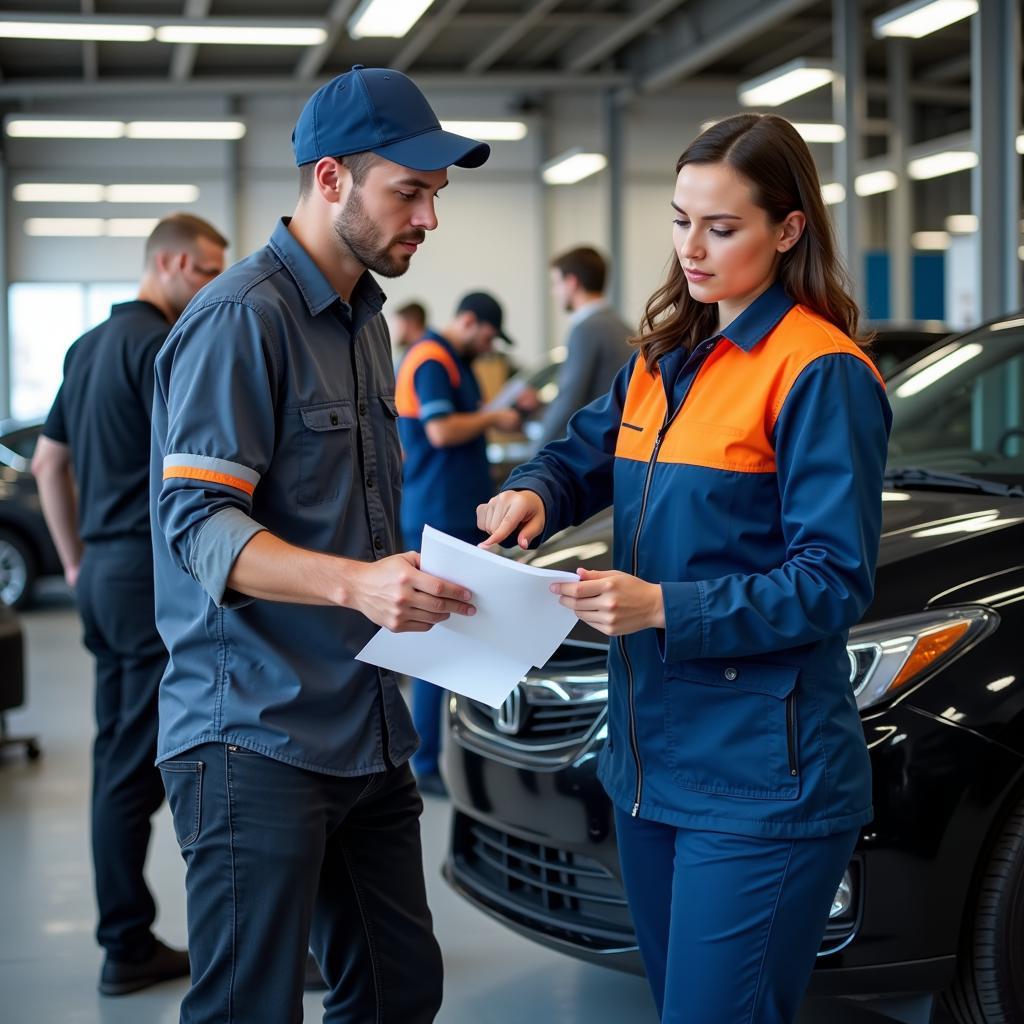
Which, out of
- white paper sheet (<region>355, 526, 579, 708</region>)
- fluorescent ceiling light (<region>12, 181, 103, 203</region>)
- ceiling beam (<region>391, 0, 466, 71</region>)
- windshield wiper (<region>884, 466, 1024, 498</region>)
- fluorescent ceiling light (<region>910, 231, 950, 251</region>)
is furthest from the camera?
fluorescent ceiling light (<region>910, 231, 950, 251</region>)

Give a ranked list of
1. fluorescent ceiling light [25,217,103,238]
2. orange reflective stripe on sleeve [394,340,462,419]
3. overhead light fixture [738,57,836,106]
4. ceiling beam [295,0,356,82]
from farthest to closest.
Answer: fluorescent ceiling light [25,217,103,238], ceiling beam [295,0,356,82], overhead light fixture [738,57,836,106], orange reflective stripe on sleeve [394,340,462,419]

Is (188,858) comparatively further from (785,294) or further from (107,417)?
(107,417)

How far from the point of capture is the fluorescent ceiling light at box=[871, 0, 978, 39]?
6.89m

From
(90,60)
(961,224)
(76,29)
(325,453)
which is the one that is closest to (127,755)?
(325,453)

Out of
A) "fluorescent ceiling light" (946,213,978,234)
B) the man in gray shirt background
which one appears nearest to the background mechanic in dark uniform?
the man in gray shirt background

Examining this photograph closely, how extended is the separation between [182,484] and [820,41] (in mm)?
13573

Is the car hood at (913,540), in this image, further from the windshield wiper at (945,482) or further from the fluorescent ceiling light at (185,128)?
the fluorescent ceiling light at (185,128)

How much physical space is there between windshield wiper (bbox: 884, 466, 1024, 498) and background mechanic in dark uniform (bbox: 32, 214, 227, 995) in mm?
1723

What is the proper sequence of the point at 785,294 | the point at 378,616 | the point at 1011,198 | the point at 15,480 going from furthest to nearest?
the point at 15,480 < the point at 1011,198 < the point at 785,294 < the point at 378,616

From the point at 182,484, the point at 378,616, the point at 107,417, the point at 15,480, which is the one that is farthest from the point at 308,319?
the point at 15,480

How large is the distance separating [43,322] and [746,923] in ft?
49.7

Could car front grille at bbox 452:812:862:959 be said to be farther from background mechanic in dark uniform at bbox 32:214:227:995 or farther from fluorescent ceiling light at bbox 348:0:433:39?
fluorescent ceiling light at bbox 348:0:433:39

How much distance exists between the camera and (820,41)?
45.3 feet

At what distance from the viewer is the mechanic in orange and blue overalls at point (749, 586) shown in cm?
157
